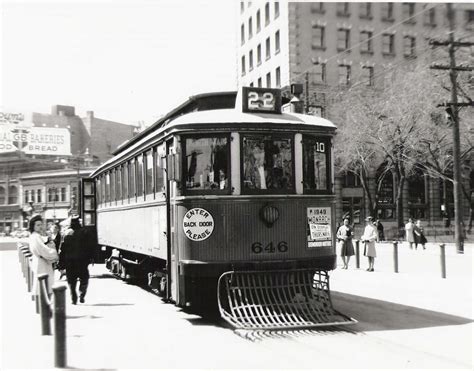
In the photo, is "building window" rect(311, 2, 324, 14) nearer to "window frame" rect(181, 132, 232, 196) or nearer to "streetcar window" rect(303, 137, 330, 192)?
"streetcar window" rect(303, 137, 330, 192)

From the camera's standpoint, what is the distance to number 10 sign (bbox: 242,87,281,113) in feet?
32.1

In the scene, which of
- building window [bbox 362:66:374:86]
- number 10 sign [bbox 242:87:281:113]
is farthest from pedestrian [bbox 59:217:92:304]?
building window [bbox 362:66:374:86]

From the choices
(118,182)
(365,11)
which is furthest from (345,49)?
(118,182)

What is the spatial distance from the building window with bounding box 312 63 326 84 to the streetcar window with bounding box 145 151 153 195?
40285mm

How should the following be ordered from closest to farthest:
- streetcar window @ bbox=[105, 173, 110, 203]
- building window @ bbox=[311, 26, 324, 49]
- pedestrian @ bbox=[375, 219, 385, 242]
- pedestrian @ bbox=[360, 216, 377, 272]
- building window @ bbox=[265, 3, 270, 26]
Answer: streetcar window @ bbox=[105, 173, 110, 203], pedestrian @ bbox=[360, 216, 377, 272], pedestrian @ bbox=[375, 219, 385, 242], building window @ bbox=[311, 26, 324, 49], building window @ bbox=[265, 3, 270, 26]

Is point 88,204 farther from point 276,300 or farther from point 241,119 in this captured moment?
point 276,300

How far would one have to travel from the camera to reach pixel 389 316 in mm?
10234

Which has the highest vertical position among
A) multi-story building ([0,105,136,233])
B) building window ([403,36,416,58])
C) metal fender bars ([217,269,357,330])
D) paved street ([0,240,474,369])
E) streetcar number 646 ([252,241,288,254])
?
building window ([403,36,416,58])


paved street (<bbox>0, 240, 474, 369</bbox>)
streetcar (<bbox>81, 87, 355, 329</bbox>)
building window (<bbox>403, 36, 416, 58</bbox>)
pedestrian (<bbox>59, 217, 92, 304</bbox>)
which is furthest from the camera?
building window (<bbox>403, 36, 416, 58</bbox>)

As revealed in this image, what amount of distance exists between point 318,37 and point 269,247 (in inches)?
1786

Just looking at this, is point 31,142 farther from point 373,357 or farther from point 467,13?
point 373,357

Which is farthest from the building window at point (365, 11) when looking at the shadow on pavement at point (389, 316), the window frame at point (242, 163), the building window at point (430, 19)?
the window frame at point (242, 163)

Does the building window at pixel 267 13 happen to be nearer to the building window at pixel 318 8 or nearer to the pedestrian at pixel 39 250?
the building window at pixel 318 8

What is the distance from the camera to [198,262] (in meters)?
9.20
